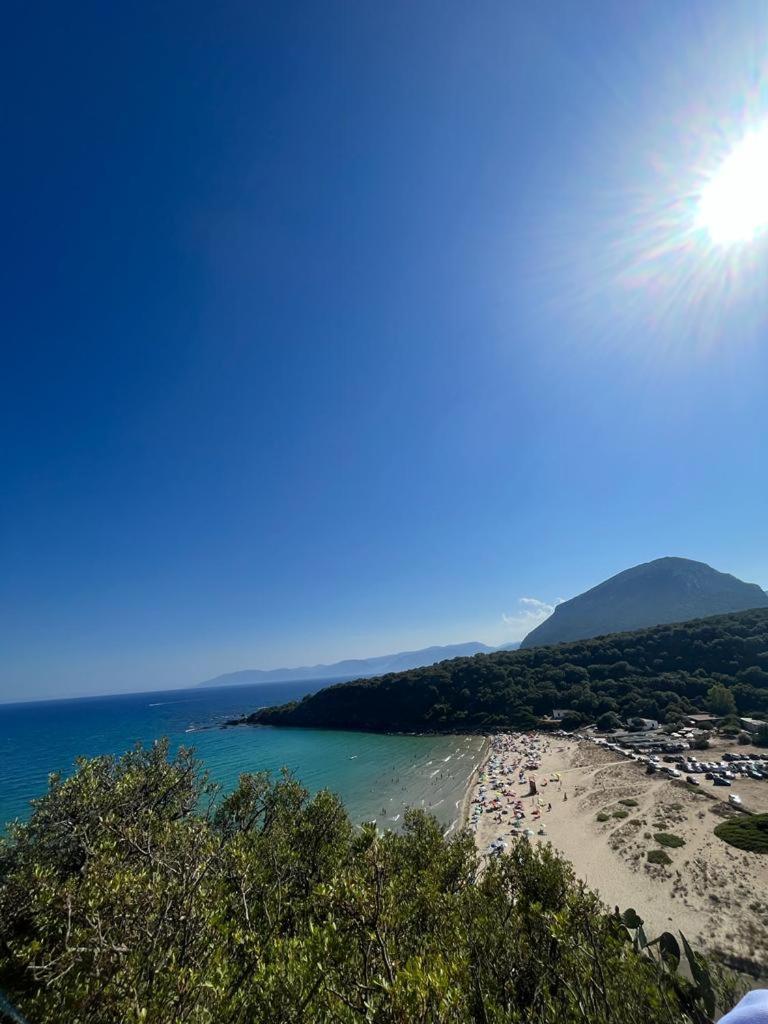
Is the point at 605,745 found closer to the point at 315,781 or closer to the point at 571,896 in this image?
the point at 315,781

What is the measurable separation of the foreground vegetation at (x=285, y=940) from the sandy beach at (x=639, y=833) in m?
8.89

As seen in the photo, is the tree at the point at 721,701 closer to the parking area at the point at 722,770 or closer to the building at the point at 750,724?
the building at the point at 750,724

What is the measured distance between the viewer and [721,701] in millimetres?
72812

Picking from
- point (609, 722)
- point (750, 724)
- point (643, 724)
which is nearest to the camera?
point (750, 724)

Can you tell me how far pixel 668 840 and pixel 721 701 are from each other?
181ft

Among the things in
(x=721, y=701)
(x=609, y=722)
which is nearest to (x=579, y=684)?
(x=609, y=722)

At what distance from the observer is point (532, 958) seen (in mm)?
12195

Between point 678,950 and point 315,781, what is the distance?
176 feet

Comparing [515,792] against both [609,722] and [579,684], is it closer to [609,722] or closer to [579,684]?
[609,722]

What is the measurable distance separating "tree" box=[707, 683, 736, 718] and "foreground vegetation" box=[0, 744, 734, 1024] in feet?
242

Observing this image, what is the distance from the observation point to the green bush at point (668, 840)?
33.2 meters

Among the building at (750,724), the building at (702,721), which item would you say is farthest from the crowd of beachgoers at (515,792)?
the building at (750,724)

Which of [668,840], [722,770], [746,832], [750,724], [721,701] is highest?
[721,701]

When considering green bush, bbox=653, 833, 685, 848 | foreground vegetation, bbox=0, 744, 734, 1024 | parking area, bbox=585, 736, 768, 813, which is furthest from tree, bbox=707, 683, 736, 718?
foreground vegetation, bbox=0, 744, 734, 1024
